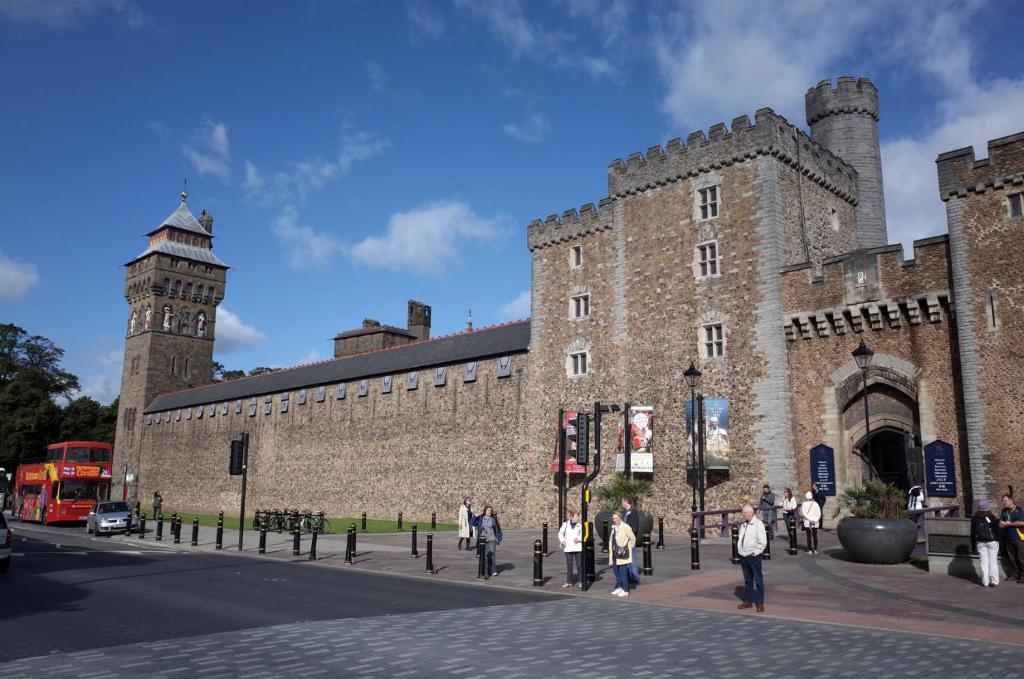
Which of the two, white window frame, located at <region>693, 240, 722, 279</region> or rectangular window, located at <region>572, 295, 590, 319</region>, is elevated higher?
white window frame, located at <region>693, 240, 722, 279</region>

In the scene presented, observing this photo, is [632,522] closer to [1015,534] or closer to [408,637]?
[1015,534]

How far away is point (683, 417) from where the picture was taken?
28.1 meters

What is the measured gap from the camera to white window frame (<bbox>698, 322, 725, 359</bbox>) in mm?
27484

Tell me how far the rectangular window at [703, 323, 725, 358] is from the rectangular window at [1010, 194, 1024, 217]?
9694 mm

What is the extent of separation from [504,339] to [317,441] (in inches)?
621

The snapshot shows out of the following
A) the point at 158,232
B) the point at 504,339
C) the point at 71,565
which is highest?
the point at 158,232

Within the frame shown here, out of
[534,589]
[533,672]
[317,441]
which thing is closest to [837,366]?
[534,589]

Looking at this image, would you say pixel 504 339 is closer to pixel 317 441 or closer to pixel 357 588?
pixel 317 441

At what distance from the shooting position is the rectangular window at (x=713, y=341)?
90.3ft

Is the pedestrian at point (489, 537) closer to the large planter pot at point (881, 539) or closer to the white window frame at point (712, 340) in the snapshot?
the large planter pot at point (881, 539)

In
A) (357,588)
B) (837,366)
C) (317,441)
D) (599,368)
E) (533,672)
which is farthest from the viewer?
(317,441)

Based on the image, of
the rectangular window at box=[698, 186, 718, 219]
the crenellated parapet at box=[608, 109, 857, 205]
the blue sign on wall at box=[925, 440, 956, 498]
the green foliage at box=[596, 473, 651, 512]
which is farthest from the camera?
the rectangular window at box=[698, 186, 718, 219]

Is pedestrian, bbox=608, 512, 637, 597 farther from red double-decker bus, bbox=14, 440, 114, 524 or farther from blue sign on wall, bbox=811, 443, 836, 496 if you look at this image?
red double-decker bus, bbox=14, 440, 114, 524

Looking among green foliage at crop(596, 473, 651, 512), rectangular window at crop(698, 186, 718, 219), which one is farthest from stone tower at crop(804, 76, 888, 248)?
green foliage at crop(596, 473, 651, 512)
